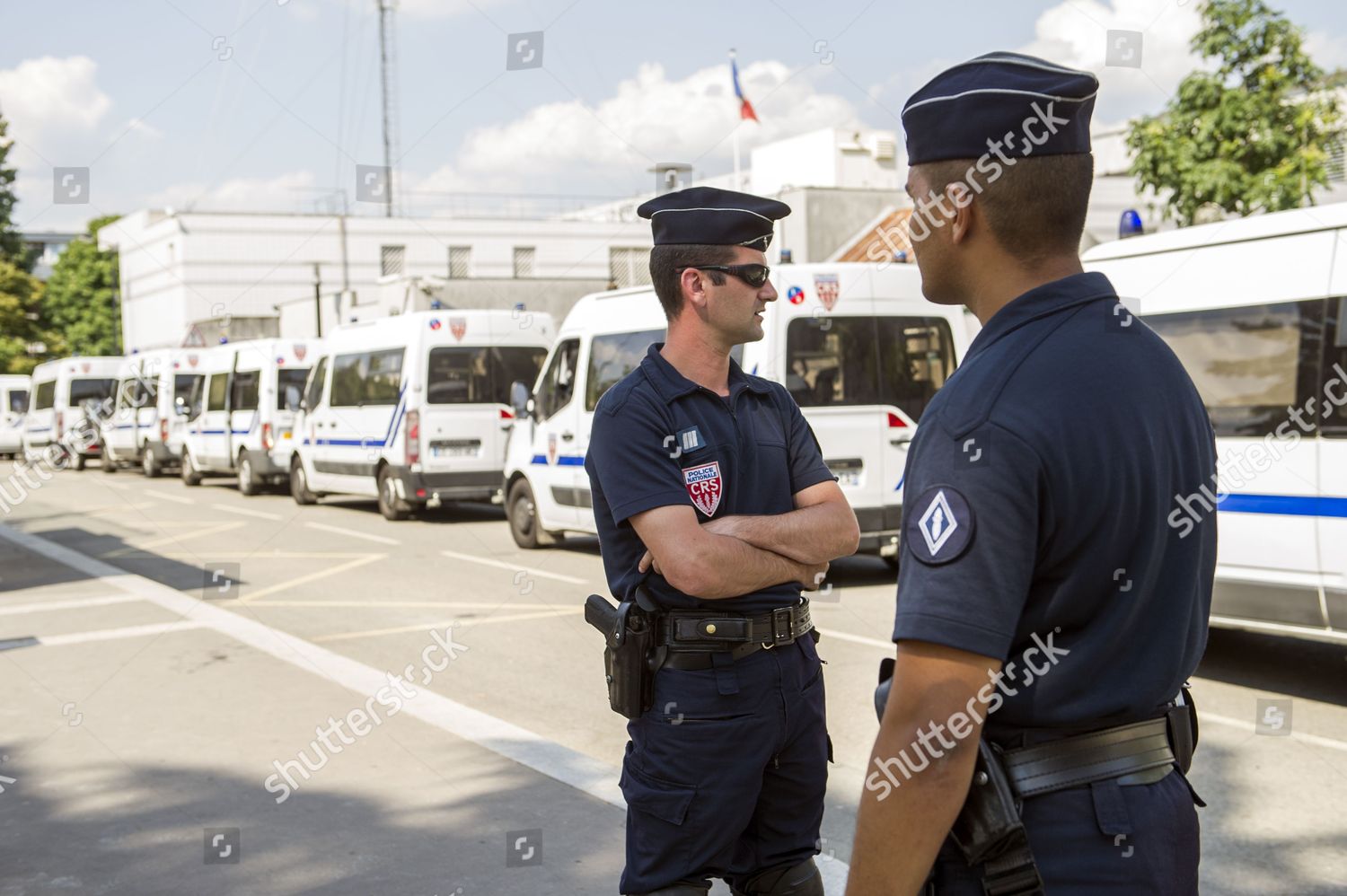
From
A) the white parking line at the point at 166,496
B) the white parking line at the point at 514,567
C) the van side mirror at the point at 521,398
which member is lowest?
the white parking line at the point at 166,496

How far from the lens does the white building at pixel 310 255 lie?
1831 inches

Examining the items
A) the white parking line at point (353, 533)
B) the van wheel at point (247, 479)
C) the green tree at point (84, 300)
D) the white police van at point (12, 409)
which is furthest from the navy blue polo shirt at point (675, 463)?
the green tree at point (84, 300)

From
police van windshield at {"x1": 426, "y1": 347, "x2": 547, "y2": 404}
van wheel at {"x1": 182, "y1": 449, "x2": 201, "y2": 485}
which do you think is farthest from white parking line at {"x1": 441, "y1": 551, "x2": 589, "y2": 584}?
van wheel at {"x1": 182, "y1": 449, "x2": 201, "y2": 485}

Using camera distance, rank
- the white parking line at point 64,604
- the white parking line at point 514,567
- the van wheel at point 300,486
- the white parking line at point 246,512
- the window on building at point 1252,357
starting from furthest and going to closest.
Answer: the van wheel at point 300,486, the white parking line at point 246,512, the white parking line at point 514,567, the white parking line at point 64,604, the window on building at point 1252,357

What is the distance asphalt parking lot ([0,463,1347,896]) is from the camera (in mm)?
4348

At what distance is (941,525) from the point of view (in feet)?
4.88

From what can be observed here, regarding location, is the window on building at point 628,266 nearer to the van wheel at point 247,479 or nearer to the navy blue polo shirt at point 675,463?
the van wheel at point 247,479

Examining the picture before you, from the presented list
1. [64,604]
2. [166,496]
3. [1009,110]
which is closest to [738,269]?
[1009,110]

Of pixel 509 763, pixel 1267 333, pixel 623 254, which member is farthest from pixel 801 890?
pixel 623 254

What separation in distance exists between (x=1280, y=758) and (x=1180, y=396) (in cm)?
445

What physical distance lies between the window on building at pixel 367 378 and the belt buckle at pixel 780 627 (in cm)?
1386

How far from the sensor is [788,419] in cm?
304

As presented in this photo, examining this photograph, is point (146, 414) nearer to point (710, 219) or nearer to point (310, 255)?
point (310, 255)

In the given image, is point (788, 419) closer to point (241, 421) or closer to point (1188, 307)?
point (1188, 307)
